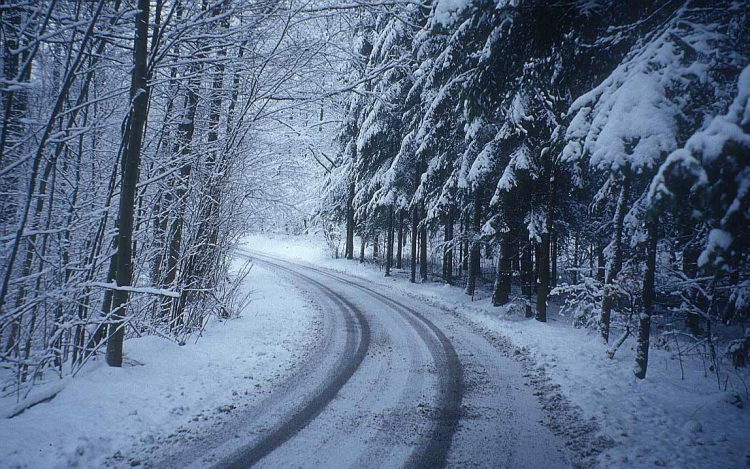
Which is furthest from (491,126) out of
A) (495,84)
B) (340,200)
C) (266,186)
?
(340,200)

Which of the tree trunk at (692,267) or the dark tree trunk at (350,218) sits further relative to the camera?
the dark tree trunk at (350,218)

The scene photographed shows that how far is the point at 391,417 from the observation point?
452cm

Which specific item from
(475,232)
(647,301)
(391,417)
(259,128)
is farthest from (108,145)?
(475,232)

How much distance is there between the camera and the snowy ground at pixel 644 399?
12.7 ft

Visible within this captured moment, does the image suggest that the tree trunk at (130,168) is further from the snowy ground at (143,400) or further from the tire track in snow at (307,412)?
the tire track in snow at (307,412)

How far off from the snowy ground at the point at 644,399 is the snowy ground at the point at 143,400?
16.9ft

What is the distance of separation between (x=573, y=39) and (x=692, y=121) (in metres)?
2.67

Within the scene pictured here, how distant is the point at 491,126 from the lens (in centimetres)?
1187

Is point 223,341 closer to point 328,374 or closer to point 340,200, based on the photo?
A: point 328,374

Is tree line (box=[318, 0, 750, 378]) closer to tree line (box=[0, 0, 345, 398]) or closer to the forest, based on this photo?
the forest

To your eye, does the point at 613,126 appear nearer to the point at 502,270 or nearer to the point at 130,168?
the point at 130,168

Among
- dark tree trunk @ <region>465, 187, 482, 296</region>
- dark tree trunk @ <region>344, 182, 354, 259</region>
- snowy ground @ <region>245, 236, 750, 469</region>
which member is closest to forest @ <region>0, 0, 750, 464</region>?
snowy ground @ <region>245, 236, 750, 469</region>

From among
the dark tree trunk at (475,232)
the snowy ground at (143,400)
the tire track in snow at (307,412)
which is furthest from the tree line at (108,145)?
the dark tree trunk at (475,232)

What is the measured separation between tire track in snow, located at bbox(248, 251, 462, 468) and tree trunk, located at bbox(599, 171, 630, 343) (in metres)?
3.83
